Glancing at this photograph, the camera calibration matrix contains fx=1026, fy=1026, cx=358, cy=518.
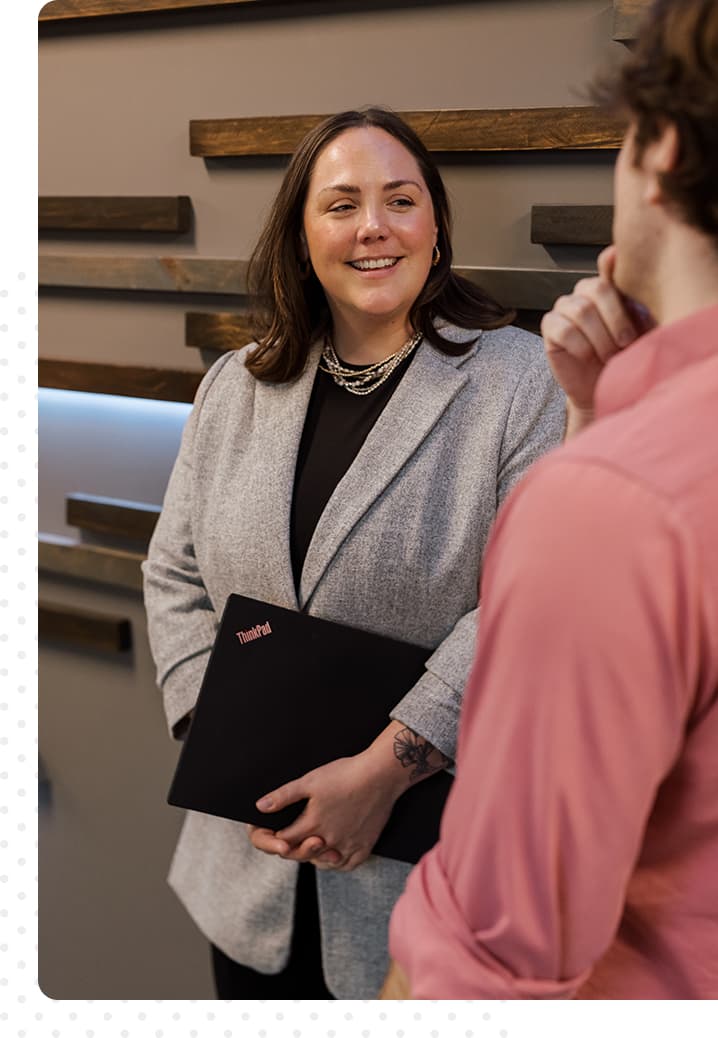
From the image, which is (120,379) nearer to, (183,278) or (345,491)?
(183,278)

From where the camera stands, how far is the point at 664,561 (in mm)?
608

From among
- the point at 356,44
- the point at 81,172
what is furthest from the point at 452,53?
the point at 81,172

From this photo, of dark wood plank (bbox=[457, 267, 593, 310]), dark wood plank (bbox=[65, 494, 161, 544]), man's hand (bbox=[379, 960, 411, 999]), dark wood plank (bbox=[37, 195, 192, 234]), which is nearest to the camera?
man's hand (bbox=[379, 960, 411, 999])

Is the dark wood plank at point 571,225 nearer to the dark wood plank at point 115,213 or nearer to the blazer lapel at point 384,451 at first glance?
the blazer lapel at point 384,451

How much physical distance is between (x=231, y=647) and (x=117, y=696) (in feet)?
3.30

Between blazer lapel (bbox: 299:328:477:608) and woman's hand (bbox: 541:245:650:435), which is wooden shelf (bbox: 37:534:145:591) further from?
woman's hand (bbox: 541:245:650:435)

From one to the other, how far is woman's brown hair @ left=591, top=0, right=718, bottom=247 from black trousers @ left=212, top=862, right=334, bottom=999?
4.34 ft

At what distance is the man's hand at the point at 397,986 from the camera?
86 centimetres

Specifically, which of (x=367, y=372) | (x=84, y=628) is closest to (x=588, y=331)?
(x=367, y=372)

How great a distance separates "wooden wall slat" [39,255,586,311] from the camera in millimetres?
1769

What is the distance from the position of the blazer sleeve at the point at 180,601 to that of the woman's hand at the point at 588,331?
36.5 inches

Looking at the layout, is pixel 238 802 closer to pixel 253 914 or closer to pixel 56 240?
pixel 253 914

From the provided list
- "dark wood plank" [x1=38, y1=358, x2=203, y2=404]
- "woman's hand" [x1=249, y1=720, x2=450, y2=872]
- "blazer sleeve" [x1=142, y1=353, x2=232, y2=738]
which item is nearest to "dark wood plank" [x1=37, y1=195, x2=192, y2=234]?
"dark wood plank" [x1=38, y1=358, x2=203, y2=404]

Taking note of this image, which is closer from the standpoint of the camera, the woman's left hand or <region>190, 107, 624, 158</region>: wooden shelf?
the woman's left hand
